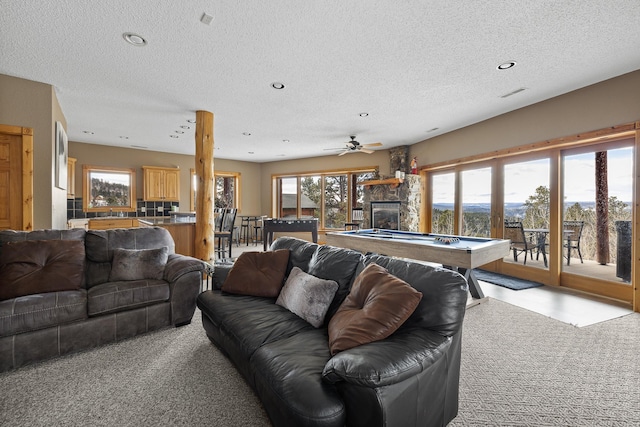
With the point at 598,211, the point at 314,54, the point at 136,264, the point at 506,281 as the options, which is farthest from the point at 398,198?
the point at 136,264

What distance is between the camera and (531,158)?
15.0ft

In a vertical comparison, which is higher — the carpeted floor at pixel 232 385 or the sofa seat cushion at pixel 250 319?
the sofa seat cushion at pixel 250 319

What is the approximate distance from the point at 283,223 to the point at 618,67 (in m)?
5.87

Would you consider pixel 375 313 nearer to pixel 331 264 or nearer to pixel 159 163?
pixel 331 264

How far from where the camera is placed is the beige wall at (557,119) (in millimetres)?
3375

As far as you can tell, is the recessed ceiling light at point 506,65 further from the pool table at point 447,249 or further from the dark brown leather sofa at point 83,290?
the dark brown leather sofa at point 83,290

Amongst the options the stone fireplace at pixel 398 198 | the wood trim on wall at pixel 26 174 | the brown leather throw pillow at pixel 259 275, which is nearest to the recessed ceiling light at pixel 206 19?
the brown leather throw pillow at pixel 259 275

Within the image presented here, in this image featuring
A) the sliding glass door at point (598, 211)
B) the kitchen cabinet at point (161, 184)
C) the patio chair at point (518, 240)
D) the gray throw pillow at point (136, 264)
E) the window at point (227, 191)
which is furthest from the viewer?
the window at point (227, 191)

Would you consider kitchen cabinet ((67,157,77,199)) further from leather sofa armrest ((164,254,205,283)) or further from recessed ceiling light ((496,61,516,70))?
recessed ceiling light ((496,61,516,70))

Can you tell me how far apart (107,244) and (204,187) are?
5.82 feet

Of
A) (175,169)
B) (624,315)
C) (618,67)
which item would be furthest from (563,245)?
(175,169)

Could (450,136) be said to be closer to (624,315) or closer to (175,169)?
(624,315)

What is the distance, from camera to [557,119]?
405 centimetres

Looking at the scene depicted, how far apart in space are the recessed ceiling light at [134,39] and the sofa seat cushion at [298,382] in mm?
2889
